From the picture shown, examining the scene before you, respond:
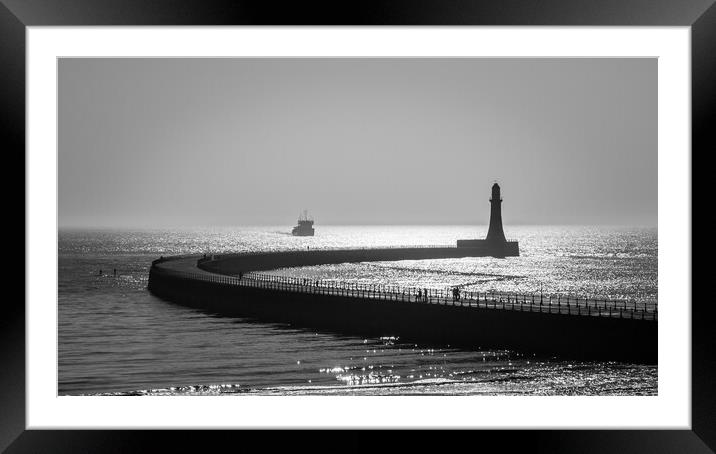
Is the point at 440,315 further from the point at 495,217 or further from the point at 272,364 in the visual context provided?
the point at 495,217

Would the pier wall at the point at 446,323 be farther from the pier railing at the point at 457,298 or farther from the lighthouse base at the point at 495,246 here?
the lighthouse base at the point at 495,246

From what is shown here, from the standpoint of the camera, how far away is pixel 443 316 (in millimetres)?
27562

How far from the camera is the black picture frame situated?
360 inches

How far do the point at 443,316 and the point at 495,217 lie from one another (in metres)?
63.0

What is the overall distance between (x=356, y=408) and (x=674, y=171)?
15.6 ft

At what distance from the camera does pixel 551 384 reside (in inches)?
790

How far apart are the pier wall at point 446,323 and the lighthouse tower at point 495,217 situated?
2003 inches

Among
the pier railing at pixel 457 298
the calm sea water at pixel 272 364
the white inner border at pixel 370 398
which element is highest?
the white inner border at pixel 370 398

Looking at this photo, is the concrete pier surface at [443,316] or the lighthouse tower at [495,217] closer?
the concrete pier surface at [443,316]

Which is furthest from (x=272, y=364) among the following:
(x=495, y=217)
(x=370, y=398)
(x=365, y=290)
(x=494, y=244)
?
(x=494, y=244)

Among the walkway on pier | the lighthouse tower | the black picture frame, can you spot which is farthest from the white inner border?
the lighthouse tower

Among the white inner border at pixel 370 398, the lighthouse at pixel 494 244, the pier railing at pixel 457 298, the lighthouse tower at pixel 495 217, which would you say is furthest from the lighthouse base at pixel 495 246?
the white inner border at pixel 370 398
